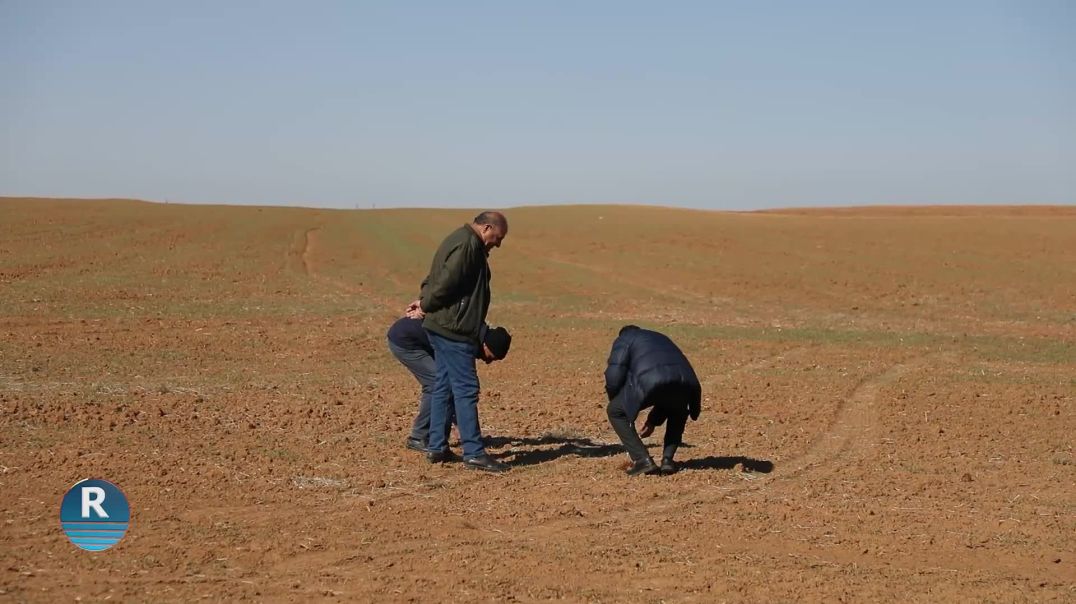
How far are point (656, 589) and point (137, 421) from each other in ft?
20.7

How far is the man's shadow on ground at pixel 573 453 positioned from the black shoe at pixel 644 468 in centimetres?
52

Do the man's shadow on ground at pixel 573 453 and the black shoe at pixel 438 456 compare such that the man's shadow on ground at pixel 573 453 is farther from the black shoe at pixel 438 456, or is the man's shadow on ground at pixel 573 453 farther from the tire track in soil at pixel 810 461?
the black shoe at pixel 438 456

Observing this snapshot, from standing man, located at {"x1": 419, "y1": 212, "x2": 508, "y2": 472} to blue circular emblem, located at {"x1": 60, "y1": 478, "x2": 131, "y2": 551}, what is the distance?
264 cm

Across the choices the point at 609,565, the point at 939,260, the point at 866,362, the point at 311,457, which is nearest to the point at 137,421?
the point at 311,457

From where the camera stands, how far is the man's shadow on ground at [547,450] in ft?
34.1

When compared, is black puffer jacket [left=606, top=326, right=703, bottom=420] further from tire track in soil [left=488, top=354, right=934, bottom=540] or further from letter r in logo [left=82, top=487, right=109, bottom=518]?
letter r in logo [left=82, top=487, right=109, bottom=518]

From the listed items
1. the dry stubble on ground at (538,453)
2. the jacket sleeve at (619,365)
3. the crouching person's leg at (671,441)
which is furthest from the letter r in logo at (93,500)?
the crouching person's leg at (671,441)

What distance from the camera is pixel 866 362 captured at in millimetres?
17609

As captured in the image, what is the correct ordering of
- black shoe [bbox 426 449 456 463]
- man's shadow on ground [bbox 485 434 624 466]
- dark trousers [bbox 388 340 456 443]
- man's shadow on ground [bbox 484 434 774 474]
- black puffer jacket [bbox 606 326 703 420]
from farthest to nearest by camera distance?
man's shadow on ground [bbox 485 434 624 466]
dark trousers [bbox 388 340 456 443]
man's shadow on ground [bbox 484 434 774 474]
black shoe [bbox 426 449 456 463]
black puffer jacket [bbox 606 326 703 420]

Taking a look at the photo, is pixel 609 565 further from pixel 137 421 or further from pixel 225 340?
pixel 225 340

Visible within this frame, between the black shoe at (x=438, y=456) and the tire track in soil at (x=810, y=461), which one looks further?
the black shoe at (x=438, y=456)

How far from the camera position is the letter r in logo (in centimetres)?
781

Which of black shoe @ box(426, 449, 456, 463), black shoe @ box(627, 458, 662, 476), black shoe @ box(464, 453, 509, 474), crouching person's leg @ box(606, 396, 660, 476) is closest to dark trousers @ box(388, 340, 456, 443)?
black shoe @ box(426, 449, 456, 463)

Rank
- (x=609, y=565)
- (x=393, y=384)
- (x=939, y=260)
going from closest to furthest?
(x=609, y=565) < (x=393, y=384) < (x=939, y=260)
